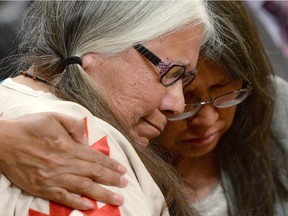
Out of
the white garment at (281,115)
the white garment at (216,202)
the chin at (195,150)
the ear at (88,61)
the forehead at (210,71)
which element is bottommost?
the white garment at (216,202)

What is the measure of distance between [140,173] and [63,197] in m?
0.21

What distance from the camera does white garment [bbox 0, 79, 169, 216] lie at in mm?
1473

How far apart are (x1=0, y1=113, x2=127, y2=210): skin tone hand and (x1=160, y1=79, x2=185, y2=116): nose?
34 centimetres

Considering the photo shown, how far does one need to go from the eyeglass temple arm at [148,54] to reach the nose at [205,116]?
678 mm

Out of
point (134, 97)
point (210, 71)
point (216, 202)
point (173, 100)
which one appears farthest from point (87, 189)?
point (216, 202)

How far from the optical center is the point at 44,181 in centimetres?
149

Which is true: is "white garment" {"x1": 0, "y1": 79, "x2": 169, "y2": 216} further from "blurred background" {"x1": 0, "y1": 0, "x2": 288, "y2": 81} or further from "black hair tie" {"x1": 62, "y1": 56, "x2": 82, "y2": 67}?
"blurred background" {"x1": 0, "y1": 0, "x2": 288, "y2": 81}

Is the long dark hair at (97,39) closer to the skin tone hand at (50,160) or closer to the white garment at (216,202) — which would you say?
the skin tone hand at (50,160)

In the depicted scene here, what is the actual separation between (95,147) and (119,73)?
0.73 feet

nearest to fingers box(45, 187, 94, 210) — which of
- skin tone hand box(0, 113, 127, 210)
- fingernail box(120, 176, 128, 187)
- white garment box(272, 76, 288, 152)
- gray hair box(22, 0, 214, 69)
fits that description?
skin tone hand box(0, 113, 127, 210)

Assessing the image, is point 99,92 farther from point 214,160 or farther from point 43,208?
point 214,160

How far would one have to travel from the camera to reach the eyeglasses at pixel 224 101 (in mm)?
2326

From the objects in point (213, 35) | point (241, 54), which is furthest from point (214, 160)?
point (213, 35)

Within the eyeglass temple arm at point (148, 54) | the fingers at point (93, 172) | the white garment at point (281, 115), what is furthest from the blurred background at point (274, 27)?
the fingers at point (93, 172)
